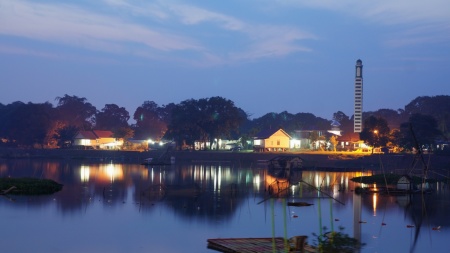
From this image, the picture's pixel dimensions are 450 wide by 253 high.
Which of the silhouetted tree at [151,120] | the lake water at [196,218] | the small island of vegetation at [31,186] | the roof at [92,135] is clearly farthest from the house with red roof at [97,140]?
the lake water at [196,218]

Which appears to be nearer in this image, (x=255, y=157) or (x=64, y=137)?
(x=255, y=157)

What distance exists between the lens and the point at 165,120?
6088 inches

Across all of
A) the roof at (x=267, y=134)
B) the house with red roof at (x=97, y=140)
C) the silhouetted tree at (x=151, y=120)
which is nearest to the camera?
the roof at (x=267, y=134)

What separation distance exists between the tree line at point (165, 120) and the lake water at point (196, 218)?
43.7 metres

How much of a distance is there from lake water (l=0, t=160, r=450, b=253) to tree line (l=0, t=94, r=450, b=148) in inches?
1720

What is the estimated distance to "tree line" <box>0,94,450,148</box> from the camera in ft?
333

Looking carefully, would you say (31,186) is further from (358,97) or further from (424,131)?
(358,97)

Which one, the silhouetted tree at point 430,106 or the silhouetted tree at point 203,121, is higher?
the silhouetted tree at point 430,106

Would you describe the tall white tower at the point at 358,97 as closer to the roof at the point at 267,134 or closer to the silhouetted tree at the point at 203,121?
the roof at the point at 267,134

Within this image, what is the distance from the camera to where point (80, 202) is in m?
39.6

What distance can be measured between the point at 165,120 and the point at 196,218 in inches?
4803

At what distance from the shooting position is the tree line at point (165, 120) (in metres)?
101

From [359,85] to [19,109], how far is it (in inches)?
2431

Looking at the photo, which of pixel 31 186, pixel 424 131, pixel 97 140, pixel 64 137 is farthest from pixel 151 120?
pixel 31 186
